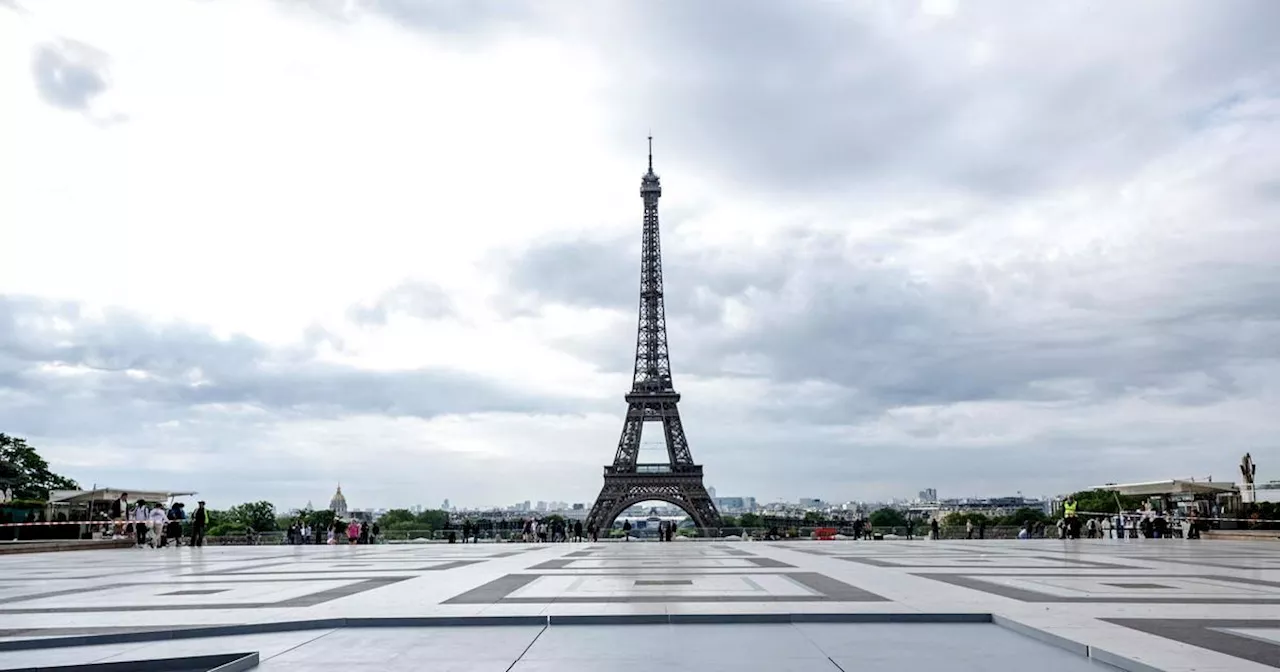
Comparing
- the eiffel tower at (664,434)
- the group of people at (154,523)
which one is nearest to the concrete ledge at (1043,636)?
the group of people at (154,523)

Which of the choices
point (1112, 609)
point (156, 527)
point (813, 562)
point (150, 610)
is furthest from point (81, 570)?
point (1112, 609)

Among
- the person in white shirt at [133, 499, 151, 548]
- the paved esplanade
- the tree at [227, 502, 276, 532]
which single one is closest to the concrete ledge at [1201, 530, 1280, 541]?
the paved esplanade

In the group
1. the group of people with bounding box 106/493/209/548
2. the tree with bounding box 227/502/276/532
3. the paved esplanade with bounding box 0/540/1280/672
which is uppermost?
the paved esplanade with bounding box 0/540/1280/672

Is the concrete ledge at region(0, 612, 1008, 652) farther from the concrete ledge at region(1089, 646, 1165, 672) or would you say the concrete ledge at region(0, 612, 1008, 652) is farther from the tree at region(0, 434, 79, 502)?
the tree at region(0, 434, 79, 502)

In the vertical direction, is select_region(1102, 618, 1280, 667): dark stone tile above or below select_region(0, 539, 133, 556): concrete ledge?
above

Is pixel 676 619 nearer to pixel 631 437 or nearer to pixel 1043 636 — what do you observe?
pixel 1043 636

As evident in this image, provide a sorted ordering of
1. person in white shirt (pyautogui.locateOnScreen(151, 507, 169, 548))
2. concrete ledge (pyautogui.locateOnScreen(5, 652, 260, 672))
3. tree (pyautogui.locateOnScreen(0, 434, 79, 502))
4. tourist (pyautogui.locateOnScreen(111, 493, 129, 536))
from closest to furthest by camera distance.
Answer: concrete ledge (pyautogui.locateOnScreen(5, 652, 260, 672)) → person in white shirt (pyautogui.locateOnScreen(151, 507, 169, 548)) → tourist (pyautogui.locateOnScreen(111, 493, 129, 536)) → tree (pyautogui.locateOnScreen(0, 434, 79, 502))

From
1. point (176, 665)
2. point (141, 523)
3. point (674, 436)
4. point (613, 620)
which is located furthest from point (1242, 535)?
point (674, 436)

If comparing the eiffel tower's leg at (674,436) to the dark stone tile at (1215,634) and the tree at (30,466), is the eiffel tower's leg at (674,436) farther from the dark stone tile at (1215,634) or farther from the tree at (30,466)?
the dark stone tile at (1215,634)
